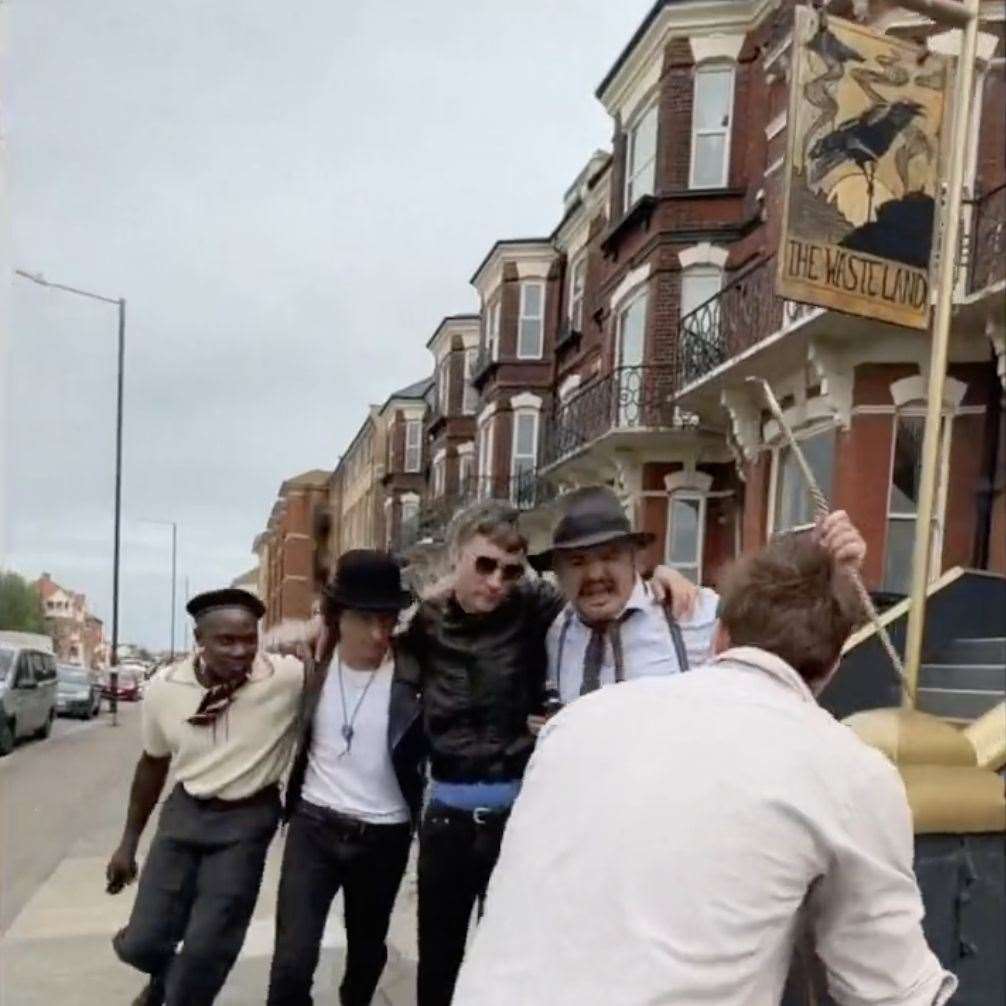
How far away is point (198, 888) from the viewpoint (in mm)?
3533

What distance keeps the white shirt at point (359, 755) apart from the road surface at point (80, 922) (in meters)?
1.40

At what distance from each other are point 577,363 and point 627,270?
536cm

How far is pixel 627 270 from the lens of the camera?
17.5 m

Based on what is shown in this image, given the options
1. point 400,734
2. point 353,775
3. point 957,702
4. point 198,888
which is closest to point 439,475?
point 957,702

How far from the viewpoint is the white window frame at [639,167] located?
1659cm

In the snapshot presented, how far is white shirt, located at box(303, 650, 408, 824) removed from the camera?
3.38 metres

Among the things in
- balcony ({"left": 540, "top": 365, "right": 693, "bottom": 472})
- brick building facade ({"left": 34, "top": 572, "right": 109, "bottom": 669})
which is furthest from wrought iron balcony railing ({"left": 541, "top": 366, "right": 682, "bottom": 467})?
brick building facade ({"left": 34, "top": 572, "right": 109, "bottom": 669})

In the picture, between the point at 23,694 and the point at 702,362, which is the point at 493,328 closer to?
the point at 702,362

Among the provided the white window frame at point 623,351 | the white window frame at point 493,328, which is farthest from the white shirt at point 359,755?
the white window frame at point 493,328

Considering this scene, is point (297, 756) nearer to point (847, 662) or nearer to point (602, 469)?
point (847, 662)

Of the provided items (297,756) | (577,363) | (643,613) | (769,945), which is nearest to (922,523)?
(643,613)

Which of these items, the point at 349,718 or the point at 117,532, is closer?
the point at 349,718

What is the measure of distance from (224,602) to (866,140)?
2.25m

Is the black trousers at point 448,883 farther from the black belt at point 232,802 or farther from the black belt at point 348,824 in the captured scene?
the black belt at point 232,802
